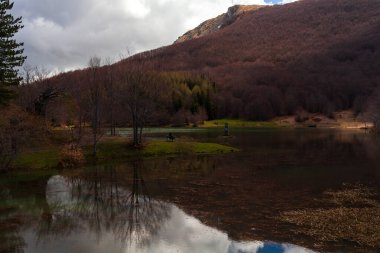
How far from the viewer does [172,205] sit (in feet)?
98.4

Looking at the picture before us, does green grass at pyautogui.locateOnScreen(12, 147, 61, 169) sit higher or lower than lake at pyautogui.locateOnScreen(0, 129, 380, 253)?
higher

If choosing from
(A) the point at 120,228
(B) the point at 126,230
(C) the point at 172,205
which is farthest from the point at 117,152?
(B) the point at 126,230

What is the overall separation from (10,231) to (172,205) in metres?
10.6

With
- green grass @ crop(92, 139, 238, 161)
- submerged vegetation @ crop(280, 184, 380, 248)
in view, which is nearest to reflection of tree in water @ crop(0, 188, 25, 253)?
submerged vegetation @ crop(280, 184, 380, 248)

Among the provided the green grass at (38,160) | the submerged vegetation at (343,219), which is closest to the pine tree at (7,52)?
the green grass at (38,160)

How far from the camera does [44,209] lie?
1182 inches

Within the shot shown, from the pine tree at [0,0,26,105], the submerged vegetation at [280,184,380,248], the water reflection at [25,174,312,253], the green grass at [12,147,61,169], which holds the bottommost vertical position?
the water reflection at [25,174,312,253]

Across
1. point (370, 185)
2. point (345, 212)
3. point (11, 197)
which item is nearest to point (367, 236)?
point (345, 212)

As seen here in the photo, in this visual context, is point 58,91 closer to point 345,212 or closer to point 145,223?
point 145,223

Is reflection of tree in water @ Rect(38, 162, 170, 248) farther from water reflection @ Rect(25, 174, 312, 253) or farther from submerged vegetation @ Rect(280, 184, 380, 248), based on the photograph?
submerged vegetation @ Rect(280, 184, 380, 248)

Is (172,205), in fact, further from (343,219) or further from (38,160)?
(38,160)

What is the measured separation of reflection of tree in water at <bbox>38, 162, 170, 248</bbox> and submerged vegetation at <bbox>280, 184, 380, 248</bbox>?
27.0 feet

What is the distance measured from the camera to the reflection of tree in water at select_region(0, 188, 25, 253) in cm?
2130

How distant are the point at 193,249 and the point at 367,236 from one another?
849 cm
